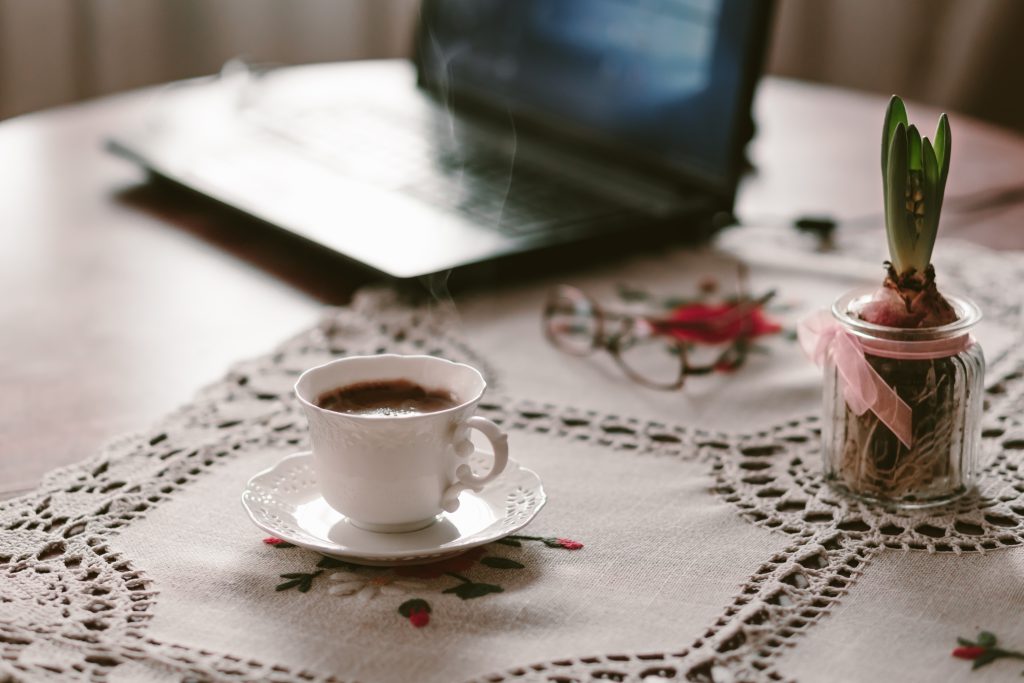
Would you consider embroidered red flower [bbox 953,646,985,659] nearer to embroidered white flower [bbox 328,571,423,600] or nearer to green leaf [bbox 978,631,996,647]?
green leaf [bbox 978,631,996,647]

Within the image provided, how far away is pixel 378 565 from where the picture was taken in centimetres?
63

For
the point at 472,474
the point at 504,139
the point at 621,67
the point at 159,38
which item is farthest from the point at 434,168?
the point at 159,38

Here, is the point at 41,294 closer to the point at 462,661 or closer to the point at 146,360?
the point at 146,360

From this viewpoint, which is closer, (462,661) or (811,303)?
(462,661)

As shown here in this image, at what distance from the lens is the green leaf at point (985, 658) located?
0.55 metres

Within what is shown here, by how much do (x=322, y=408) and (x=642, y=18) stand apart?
72 centimetres

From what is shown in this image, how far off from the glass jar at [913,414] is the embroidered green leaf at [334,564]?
0.31 m

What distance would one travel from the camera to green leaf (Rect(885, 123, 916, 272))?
660 mm

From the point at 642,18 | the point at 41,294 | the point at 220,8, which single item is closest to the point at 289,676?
the point at 41,294

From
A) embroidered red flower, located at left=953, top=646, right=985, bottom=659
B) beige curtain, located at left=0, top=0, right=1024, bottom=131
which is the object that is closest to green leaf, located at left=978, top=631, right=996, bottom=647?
embroidered red flower, located at left=953, top=646, right=985, bottom=659

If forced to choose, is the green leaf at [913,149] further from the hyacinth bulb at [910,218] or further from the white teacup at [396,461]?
the white teacup at [396,461]

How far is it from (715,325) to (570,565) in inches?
15.7

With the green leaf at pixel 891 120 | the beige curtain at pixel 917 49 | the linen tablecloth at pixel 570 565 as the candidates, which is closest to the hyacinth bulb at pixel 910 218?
the green leaf at pixel 891 120

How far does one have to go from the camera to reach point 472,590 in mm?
606
